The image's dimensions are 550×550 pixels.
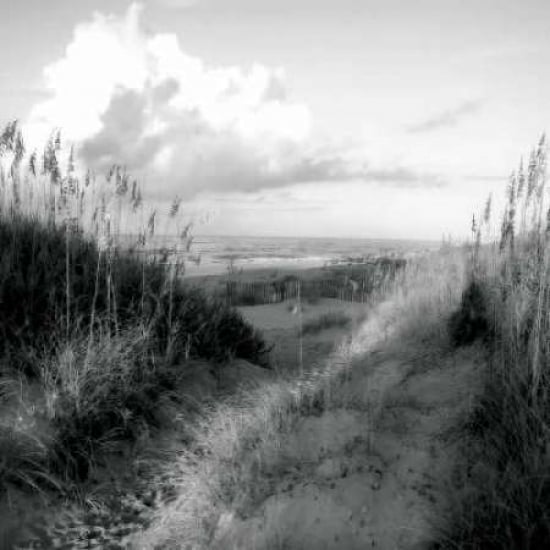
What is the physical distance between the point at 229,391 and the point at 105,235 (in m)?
1.89

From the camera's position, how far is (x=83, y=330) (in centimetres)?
362

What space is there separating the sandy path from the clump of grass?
503cm

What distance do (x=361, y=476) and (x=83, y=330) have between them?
91.7 inches

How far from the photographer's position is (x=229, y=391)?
4414 mm

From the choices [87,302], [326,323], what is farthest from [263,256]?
[87,302]

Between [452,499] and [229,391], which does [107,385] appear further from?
[452,499]

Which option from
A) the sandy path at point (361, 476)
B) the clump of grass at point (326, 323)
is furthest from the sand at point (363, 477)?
the clump of grass at point (326, 323)

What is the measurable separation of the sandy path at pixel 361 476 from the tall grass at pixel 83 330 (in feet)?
4.01

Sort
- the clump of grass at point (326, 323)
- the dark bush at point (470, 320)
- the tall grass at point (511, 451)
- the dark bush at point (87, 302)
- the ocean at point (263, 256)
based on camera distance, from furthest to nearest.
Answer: the ocean at point (263, 256) → the clump of grass at point (326, 323) → the dark bush at point (470, 320) → the dark bush at point (87, 302) → the tall grass at point (511, 451)

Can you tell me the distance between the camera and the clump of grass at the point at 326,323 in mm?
8695

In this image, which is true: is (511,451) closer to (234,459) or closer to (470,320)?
(234,459)

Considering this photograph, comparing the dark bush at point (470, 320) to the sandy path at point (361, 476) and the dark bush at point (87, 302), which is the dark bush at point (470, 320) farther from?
the dark bush at point (87, 302)

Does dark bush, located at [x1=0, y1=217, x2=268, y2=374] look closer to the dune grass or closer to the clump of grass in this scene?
the dune grass

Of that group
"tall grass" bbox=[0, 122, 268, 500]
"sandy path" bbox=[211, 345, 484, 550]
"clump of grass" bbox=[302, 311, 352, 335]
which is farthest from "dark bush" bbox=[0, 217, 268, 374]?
"clump of grass" bbox=[302, 311, 352, 335]
